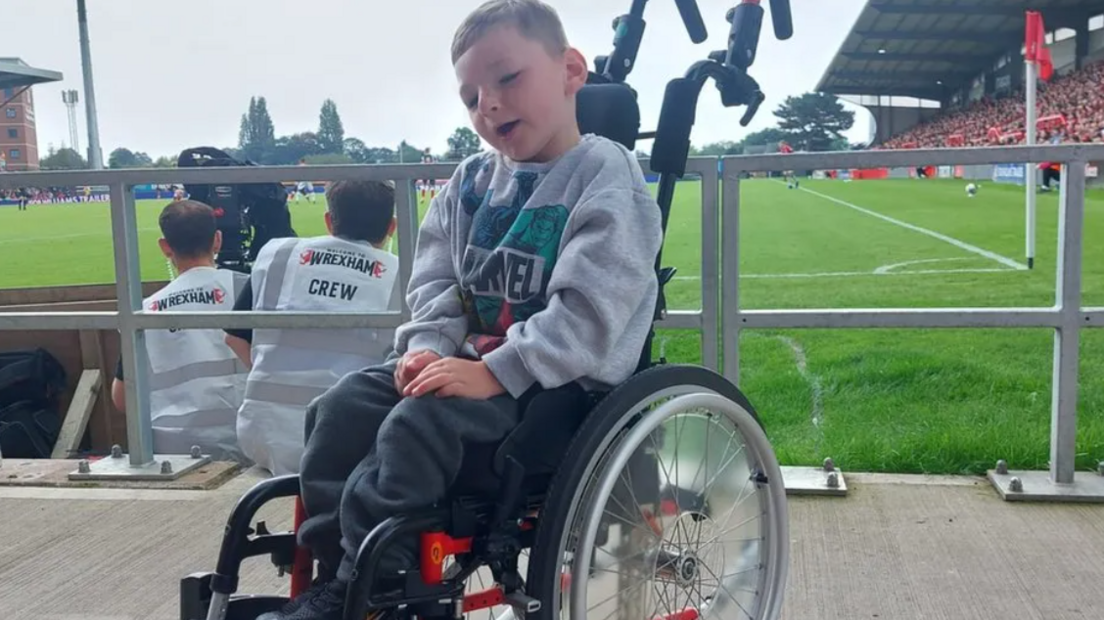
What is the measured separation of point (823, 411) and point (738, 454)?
363 cm

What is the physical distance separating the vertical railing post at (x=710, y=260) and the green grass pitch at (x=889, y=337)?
231 mm

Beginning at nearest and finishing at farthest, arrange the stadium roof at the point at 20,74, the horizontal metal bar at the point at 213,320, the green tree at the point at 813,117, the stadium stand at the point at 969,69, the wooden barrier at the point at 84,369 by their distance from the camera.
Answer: the horizontal metal bar at the point at 213,320
the wooden barrier at the point at 84,369
the stadium roof at the point at 20,74
the stadium stand at the point at 969,69
the green tree at the point at 813,117

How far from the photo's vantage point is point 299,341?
419cm

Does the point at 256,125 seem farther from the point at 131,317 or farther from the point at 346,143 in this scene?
the point at 131,317

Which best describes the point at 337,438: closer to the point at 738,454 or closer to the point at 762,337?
the point at 738,454

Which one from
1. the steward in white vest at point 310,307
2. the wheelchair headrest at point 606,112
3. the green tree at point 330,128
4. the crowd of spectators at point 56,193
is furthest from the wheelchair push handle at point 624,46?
the green tree at point 330,128

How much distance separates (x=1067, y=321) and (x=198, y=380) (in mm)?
3596

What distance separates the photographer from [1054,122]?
3722 cm

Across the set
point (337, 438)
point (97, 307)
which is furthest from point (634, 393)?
point (97, 307)

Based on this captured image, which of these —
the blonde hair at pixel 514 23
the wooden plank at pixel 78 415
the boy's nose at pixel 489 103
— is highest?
the blonde hair at pixel 514 23

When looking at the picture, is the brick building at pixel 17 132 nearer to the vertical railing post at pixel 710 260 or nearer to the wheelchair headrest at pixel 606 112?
the vertical railing post at pixel 710 260

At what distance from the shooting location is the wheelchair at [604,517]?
1903 mm

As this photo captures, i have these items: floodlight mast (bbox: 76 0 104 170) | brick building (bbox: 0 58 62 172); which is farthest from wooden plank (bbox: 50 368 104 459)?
floodlight mast (bbox: 76 0 104 170)

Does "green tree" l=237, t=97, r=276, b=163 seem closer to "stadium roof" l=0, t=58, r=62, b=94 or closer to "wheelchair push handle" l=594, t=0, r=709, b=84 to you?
"stadium roof" l=0, t=58, r=62, b=94
